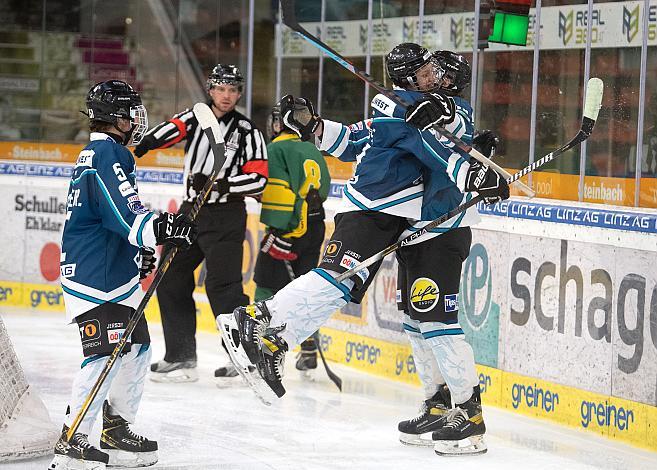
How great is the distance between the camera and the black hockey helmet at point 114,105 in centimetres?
383

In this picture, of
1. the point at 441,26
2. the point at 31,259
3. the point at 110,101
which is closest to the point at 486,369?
the point at 441,26

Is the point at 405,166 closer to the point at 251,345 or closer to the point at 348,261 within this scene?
the point at 348,261

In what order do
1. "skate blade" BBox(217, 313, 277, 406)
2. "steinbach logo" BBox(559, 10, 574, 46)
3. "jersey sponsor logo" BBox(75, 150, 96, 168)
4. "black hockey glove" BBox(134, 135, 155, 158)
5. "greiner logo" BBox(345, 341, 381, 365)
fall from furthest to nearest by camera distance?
"greiner logo" BBox(345, 341, 381, 365)
"steinbach logo" BBox(559, 10, 574, 46)
"black hockey glove" BBox(134, 135, 155, 158)
"skate blade" BBox(217, 313, 277, 406)
"jersey sponsor logo" BBox(75, 150, 96, 168)

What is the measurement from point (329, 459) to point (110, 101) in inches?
55.0

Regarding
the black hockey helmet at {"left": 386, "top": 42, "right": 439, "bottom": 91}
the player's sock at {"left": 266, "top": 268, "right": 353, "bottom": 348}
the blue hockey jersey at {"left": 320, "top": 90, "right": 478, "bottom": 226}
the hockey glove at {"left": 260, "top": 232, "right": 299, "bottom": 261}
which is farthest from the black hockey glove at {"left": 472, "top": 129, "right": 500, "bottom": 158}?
the hockey glove at {"left": 260, "top": 232, "right": 299, "bottom": 261}

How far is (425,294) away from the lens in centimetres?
436

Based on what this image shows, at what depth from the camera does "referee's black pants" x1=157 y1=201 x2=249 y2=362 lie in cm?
547

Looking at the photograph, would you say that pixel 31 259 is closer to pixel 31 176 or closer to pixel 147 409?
pixel 31 176

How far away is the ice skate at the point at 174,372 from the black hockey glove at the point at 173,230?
2.00 metres

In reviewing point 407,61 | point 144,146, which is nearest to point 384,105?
point 407,61

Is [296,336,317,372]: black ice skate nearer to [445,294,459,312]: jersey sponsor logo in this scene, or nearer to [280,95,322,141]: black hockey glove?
[445,294,459,312]: jersey sponsor logo

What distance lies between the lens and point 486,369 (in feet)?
17.4

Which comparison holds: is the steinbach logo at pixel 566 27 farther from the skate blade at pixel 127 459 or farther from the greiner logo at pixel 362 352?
the skate blade at pixel 127 459

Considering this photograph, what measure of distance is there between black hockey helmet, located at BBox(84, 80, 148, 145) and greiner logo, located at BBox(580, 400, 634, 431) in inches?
79.4
